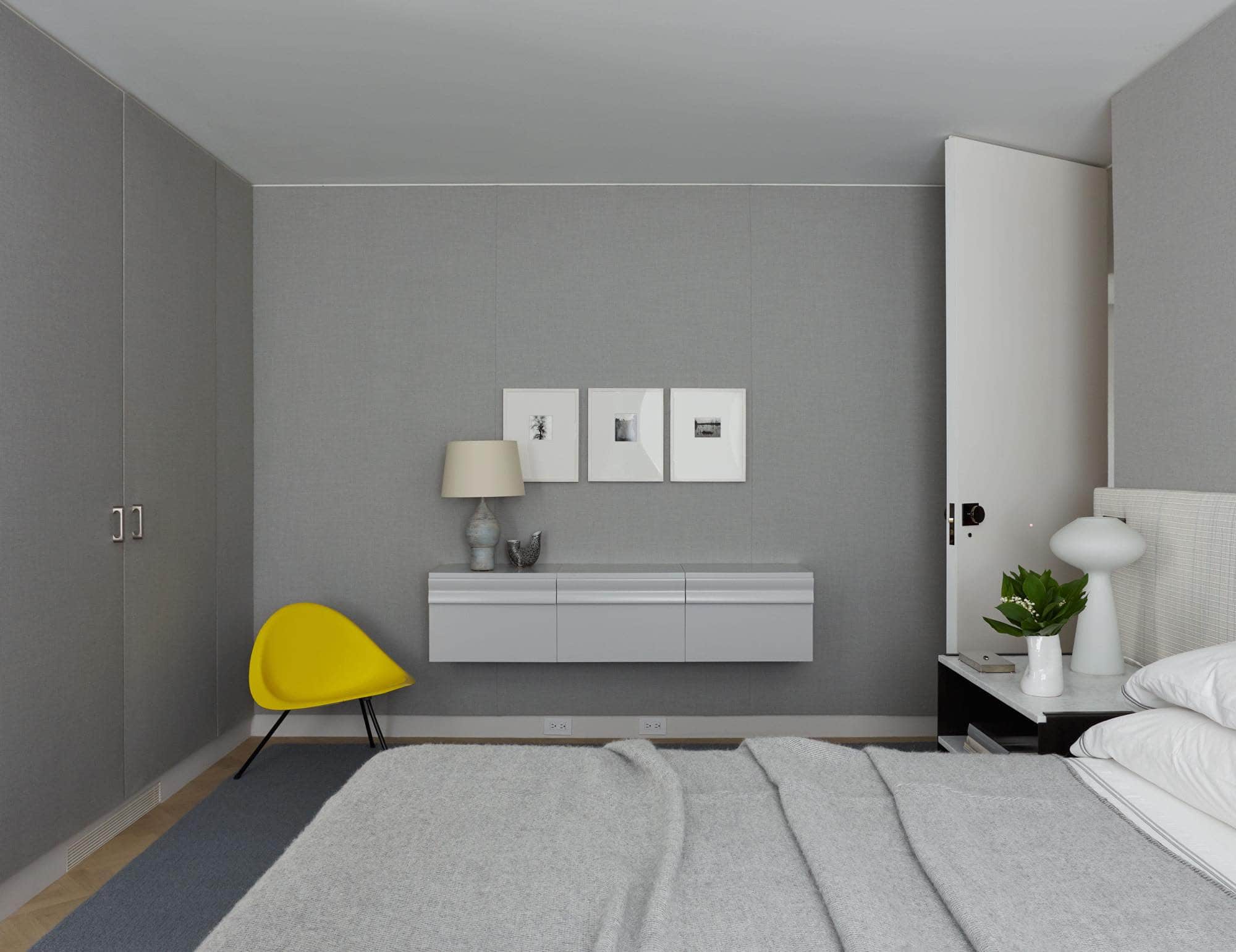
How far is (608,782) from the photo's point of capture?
186 centimetres

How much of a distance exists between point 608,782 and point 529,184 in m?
3.00

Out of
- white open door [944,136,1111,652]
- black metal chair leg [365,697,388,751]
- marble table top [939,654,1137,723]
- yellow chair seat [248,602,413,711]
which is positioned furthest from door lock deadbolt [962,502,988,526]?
black metal chair leg [365,697,388,751]

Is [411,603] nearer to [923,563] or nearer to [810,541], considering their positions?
[810,541]

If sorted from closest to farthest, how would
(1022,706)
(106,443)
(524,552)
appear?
(1022,706) < (106,443) < (524,552)

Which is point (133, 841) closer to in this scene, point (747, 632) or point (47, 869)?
point (47, 869)

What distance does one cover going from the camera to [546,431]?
160 inches

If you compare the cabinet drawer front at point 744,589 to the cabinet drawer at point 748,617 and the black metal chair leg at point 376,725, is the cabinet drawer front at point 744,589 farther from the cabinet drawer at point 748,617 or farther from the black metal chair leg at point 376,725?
the black metal chair leg at point 376,725

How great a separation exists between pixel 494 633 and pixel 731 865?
239cm

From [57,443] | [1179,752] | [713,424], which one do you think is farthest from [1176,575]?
[57,443]

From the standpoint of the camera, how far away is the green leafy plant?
2559 millimetres

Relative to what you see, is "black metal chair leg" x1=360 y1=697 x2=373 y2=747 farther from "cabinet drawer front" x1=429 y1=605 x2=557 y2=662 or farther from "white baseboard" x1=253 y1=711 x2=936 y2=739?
→ "cabinet drawer front" x1=429 y1=605 x2=557 y2=662

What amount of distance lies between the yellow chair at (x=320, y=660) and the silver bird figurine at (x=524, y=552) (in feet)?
2.20

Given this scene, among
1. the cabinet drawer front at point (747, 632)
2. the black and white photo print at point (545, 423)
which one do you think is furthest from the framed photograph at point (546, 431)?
the cabinet drawer front at point (747, 632)

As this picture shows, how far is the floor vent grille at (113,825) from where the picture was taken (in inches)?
110
